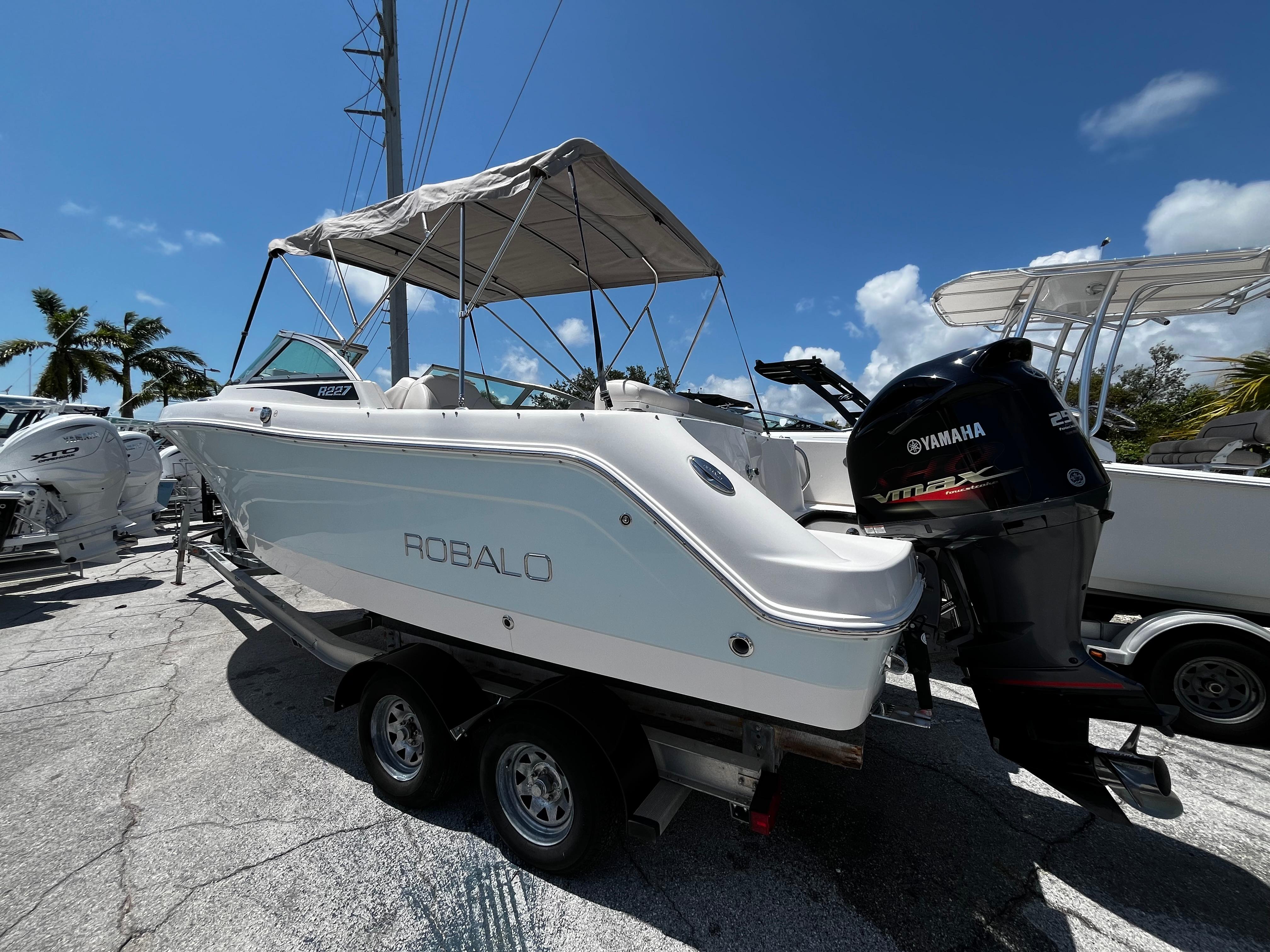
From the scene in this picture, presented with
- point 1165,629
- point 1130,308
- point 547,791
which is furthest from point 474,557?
point 1130,308

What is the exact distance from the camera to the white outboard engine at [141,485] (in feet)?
22.5

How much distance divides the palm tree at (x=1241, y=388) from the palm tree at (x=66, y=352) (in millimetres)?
33653

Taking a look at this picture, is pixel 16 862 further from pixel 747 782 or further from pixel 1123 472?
pixel 1123 472

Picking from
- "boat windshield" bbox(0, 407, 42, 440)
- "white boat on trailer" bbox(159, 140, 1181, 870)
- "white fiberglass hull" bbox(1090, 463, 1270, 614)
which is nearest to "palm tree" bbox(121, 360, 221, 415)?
"boat windshield" bbox(0, 407, 42, 440)

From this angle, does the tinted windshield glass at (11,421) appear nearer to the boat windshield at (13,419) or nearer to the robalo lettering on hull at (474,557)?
the boat windshield at (13,419)

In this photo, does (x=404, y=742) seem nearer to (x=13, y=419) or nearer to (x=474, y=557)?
(x=474, y=557)

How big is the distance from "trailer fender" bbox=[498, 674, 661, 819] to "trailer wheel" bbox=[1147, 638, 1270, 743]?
10.2 feet

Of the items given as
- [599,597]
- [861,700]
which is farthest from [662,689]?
[861,700]

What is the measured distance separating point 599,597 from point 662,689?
36 cm

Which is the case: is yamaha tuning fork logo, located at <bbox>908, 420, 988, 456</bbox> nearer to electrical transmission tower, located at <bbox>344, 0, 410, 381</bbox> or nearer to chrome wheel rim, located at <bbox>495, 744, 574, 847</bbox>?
chrome wheel rim, located at <bbox>495, 744, 574, 847</bbox>

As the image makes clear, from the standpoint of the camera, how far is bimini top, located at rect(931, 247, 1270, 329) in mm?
3773

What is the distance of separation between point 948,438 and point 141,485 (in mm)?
9025

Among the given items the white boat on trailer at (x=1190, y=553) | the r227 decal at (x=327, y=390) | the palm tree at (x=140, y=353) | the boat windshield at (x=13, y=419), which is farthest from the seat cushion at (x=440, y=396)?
the palm tree at (x=140, y=353)

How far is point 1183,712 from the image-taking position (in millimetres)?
3240
